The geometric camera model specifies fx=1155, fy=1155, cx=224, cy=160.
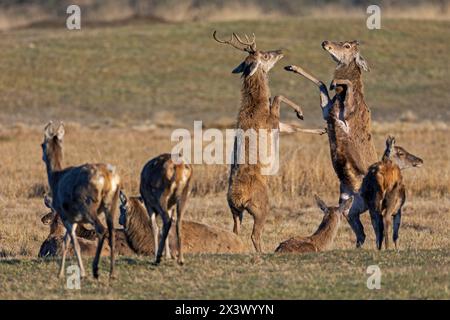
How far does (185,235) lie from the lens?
1554 centimetres

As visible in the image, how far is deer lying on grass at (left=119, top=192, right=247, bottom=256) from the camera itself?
1541 centimetres

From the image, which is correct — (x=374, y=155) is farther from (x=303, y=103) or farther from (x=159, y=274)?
(x=303, y=103)

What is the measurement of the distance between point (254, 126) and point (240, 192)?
4.08 feet

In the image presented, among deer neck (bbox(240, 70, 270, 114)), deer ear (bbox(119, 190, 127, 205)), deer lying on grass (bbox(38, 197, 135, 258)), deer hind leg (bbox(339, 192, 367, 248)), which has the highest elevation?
deer neck (bbox(240, 70, 270, 114))

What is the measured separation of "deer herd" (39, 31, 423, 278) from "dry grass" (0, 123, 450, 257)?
1.29 m

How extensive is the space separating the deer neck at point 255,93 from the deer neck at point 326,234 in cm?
194

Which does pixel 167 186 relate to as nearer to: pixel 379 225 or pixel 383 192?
pixel 383 192

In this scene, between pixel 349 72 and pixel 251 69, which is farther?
pixel 349 72

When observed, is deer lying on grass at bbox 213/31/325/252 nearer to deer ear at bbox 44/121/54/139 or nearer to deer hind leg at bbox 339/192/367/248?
deer hind leg at bbox 339/192/367/248

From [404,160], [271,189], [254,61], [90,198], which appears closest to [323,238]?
[404,160]

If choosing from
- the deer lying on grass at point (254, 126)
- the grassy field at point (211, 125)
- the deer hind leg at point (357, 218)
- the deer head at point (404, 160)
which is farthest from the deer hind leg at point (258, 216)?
the deer head at point (404, 160)

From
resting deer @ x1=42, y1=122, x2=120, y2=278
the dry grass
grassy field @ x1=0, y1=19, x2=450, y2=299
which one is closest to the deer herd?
resting deer @ x1=42, y1=122, x2=120, y2=278

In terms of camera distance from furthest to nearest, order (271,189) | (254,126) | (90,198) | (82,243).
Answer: (271,189) → (254,126) → (82,243) → (90,198)

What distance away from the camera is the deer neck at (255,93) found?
1653 centimetres
